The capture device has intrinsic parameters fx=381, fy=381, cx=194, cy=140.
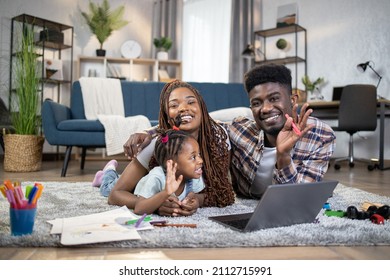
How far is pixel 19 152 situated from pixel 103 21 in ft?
7.42

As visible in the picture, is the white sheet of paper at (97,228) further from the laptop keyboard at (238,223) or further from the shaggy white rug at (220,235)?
the laptop keyboard at (238,223)

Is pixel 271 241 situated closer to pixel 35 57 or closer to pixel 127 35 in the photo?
pixel 35 57

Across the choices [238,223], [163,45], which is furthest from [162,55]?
Result: [238,223]

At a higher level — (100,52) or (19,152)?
(100,52)

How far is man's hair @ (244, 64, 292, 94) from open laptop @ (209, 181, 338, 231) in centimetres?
52

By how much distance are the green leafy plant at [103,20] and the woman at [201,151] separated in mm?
3473

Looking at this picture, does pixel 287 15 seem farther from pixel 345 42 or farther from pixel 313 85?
pixel 313 85

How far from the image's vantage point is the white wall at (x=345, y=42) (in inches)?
144

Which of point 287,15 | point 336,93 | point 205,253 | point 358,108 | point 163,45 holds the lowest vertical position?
point 205,253

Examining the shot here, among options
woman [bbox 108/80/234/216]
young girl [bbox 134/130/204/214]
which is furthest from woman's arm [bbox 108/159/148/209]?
young girl [bbox 134/130/204/214]

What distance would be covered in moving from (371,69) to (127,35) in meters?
3.00

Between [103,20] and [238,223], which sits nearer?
[238,223]

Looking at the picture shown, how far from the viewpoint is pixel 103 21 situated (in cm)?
449

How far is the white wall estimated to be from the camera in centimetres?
367
